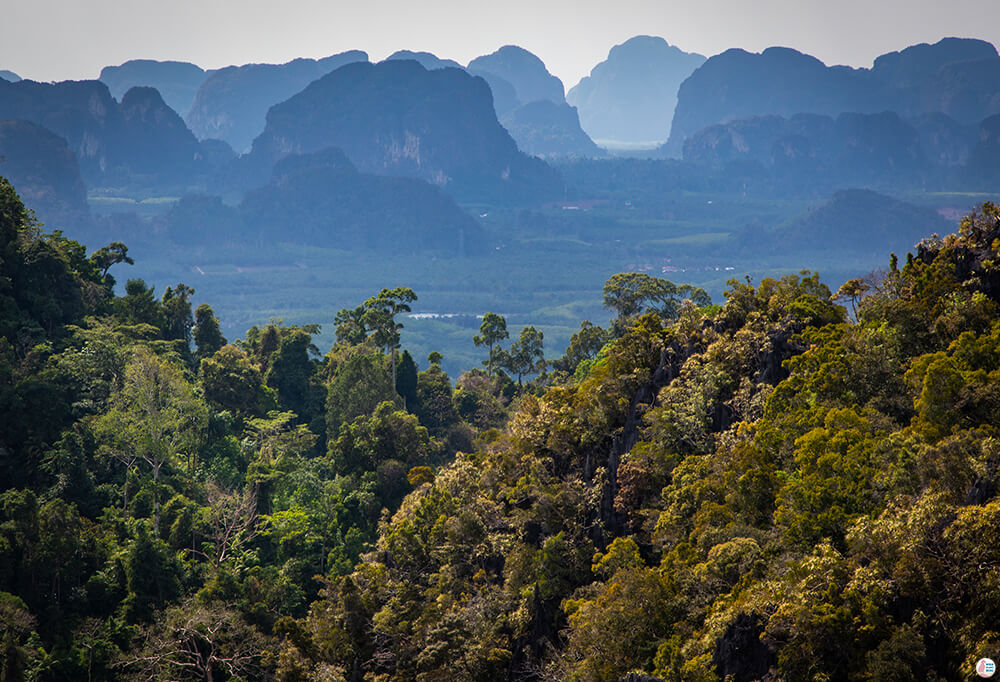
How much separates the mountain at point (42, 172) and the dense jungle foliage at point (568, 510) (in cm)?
16205

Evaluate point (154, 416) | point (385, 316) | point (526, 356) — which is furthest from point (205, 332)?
point (526, 356)

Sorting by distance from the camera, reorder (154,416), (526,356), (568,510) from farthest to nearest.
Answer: (526,356) → (154,416) → (568,510)

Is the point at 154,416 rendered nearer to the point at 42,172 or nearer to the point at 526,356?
the point at 526,356

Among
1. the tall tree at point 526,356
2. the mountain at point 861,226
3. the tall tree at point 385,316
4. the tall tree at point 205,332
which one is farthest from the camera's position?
the mountain at point 861,226

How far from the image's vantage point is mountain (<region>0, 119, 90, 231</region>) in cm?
18762

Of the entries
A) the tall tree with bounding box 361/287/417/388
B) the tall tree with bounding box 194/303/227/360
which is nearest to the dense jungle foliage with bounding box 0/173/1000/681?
the tall tree with bounding box 194/303/227/360

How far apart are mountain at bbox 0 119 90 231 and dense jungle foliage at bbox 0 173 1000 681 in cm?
16205

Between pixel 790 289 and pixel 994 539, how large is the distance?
15.9 m

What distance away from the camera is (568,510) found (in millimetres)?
26375

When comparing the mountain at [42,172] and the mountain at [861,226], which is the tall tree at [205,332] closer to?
the mountain at [42,172]

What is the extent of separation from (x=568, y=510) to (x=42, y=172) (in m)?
200

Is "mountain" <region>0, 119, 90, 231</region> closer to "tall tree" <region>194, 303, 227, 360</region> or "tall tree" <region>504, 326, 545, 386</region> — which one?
"tall tree" <region>194, 303, 227, 360</region>

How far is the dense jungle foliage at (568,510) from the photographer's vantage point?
15.9 meters

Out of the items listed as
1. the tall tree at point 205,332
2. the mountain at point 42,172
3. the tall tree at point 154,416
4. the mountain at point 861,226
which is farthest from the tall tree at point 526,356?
the mountain at point 42,172
